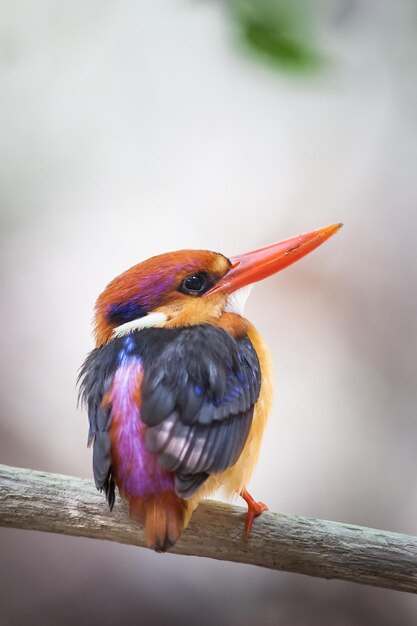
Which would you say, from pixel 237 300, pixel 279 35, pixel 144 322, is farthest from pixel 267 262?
pixel 279 35

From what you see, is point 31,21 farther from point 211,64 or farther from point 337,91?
point 337,91

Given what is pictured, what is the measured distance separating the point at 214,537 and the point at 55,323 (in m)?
0.61

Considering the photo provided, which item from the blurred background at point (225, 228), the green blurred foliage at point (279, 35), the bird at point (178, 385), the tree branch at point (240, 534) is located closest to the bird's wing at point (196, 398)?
the bird at point (178, 385)

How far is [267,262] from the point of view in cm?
113

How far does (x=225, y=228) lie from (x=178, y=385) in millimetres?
629

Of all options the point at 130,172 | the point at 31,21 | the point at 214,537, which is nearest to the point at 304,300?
the point at 130,172

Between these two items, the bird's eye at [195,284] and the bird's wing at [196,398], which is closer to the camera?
the bird's wing at [196,398]

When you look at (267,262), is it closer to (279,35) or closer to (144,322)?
(144,322)

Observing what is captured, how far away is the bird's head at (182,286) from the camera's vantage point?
1073mm

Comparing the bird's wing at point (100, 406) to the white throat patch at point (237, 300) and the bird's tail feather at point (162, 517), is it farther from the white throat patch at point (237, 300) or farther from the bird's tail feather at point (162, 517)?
the white throat patch at point (237, 300)

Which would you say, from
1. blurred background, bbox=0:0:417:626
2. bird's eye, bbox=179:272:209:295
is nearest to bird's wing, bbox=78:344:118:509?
bird's eye, bbox=179:272:209:295

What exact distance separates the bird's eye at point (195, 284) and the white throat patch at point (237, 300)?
0.05 m

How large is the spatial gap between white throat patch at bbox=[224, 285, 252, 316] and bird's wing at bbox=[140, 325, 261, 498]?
2.9 inches

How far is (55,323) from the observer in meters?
1.45
